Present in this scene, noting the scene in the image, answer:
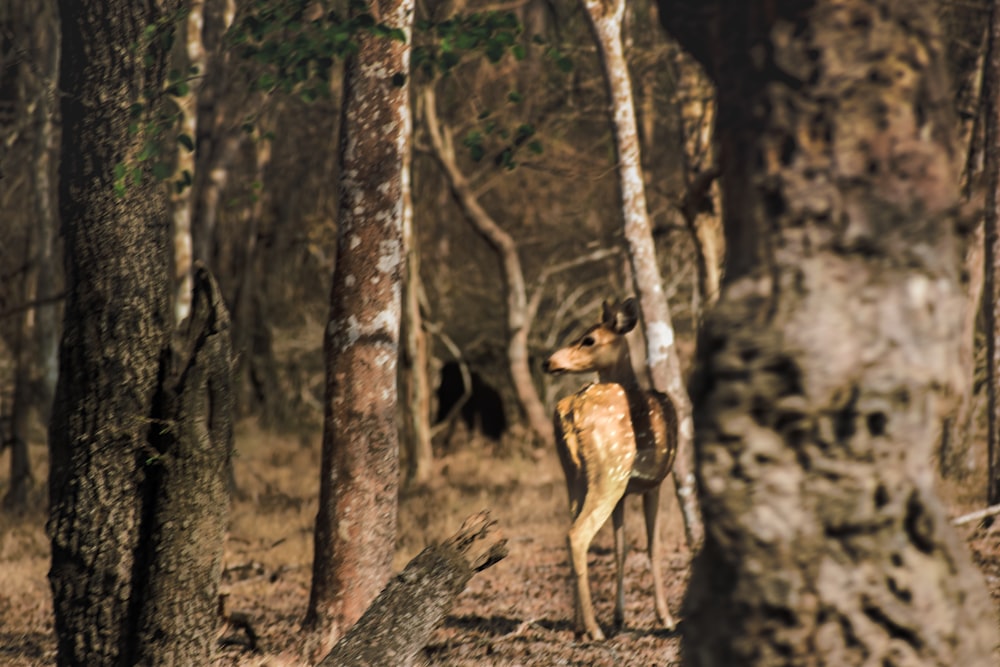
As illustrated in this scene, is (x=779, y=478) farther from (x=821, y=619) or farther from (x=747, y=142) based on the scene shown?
(x=747, y=142)

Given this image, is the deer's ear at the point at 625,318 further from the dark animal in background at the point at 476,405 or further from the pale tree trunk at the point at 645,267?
the dark animal in background at the point at 476,405

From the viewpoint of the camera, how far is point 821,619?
373 centimetres

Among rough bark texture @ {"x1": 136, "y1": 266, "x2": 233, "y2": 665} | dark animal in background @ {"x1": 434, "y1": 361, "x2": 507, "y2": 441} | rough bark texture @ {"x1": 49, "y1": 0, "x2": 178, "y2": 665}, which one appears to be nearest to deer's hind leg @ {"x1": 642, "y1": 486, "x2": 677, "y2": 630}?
rough bark texture @ {"x1": 136, "y1": 266, "x2": 233, "y2": 665}

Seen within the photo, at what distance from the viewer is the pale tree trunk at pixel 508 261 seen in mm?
16891

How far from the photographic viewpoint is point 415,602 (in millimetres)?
6129

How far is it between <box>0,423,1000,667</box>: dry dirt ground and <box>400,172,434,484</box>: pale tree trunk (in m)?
0.36

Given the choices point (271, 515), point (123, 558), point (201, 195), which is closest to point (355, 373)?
Result: point (123, 558)

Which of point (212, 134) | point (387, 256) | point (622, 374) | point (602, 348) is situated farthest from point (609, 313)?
point (212, 134)

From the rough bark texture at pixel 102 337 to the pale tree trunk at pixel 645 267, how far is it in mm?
4869

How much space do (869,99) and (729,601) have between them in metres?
1.52

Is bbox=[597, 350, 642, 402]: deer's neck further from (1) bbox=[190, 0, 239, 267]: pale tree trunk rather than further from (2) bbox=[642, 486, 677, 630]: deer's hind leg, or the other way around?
(1) bbox=[190, 0, 239, 267]: pale tree trunk

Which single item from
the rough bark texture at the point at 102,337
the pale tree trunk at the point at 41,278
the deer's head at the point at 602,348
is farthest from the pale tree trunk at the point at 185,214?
the rough bark texture at the point at 102,337

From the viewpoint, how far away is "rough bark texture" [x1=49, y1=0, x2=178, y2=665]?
6473 millimetres

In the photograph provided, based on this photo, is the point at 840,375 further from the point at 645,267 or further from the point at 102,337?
the point at 645,267
